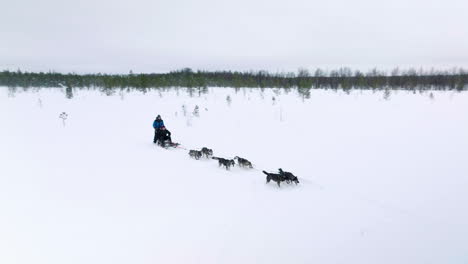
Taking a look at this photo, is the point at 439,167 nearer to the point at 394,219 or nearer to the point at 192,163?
the point at 394,219

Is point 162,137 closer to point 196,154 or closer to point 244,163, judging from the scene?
point 196,154

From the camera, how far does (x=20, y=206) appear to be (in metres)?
4.87

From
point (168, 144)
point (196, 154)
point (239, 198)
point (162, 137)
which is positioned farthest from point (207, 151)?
point (239, 198)

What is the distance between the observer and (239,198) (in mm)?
5504

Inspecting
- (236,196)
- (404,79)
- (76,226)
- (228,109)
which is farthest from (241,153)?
(404,79)

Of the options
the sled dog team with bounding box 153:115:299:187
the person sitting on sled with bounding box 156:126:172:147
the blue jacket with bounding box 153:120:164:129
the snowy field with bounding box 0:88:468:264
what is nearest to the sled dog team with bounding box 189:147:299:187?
the sled dog team with bounding box 153:115:299:187

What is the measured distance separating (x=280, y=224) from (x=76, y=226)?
2996 millimetres

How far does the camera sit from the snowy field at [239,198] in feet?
12.7

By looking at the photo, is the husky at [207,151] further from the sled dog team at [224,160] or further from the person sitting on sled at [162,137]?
the person sitting on sled at [162,137]

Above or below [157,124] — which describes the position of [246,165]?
below

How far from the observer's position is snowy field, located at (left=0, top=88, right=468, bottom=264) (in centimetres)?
386

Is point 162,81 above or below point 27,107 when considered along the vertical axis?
above

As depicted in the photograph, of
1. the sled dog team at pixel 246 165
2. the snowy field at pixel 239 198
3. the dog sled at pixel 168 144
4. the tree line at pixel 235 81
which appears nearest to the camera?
the snowy field at pixel 239 198

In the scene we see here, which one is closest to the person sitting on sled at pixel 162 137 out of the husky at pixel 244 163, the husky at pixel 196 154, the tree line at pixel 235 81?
the husky at pixel 196 154
